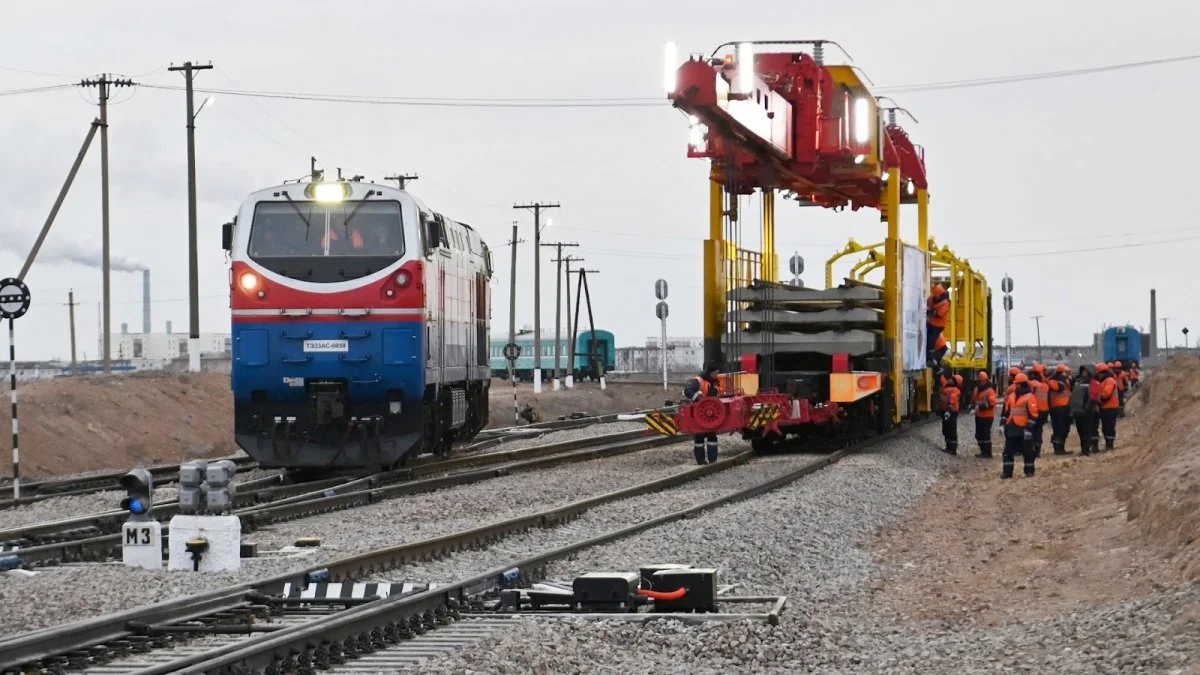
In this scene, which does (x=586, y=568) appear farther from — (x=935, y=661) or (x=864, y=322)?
(x=864, y=322)

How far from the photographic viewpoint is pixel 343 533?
44.2 ft

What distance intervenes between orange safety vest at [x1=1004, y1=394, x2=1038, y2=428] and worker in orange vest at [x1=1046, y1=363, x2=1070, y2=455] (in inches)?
137

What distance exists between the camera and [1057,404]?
2362 centimetres

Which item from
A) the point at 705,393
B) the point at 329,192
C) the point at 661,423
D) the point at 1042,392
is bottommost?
the point at 661,423

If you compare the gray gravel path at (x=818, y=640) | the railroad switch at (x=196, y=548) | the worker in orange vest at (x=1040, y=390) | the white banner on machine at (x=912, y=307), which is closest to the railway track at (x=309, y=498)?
the railroad switch at (x=196, y=548)

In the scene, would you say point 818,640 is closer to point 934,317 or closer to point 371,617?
point 371,617

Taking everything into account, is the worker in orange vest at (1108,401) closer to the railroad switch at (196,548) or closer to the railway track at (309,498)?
the railway track at (309,498)

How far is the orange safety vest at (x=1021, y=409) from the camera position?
65.1ft

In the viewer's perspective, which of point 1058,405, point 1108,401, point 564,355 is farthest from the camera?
point 564,355

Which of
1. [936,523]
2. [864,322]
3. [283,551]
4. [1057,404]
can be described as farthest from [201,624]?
[1057,404]

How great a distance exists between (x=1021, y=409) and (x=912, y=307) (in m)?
4.48

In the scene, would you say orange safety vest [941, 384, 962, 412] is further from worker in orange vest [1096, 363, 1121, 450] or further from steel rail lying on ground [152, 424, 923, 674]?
steel rail lying on ground [152, 424, 923, 674]

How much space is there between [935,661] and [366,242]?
37.6 feet

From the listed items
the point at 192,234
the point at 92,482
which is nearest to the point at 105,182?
the point at 192,234
